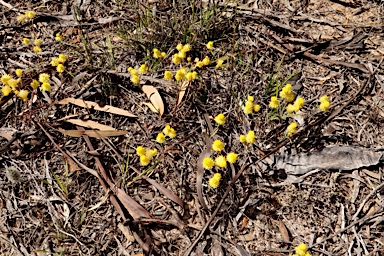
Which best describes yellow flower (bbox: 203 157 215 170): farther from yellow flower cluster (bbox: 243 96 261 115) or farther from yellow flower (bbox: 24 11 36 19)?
yellow flower (bbox: 24 11 36 19)

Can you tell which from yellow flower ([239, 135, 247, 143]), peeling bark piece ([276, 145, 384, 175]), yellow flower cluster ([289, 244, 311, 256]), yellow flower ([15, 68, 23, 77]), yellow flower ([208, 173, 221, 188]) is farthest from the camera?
yellow flower ([15, 68, 23, 77])

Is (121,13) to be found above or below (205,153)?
above

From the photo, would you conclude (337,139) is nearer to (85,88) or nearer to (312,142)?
(312,142)

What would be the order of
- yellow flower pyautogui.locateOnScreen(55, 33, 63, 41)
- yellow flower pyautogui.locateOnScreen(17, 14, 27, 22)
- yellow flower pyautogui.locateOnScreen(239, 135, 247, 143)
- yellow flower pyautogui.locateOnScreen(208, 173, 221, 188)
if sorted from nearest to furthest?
yellow flower pyautogui.locateOnScreen(208, 173, 221, 188), yellow flower pyautogui.locateOnScreen(239, 135, 247, 143), yellow flower pyautogui.locateOnScreen(55, 33, 63, 41), yellow flower pyautogui.locateOnScreen(17, 14, 27, 22)

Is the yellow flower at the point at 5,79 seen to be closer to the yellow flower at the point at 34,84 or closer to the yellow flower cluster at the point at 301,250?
the yellow flower at the point at 34,84

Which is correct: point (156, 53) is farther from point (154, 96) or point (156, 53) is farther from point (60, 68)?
point (60, 68)

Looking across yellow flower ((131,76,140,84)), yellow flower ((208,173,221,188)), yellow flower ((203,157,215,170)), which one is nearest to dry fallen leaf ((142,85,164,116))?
yellow flower ((131,76,140,84))

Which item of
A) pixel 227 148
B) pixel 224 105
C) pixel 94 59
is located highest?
pixel 94 59

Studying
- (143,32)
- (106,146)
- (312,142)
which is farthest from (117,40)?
(312,142)
